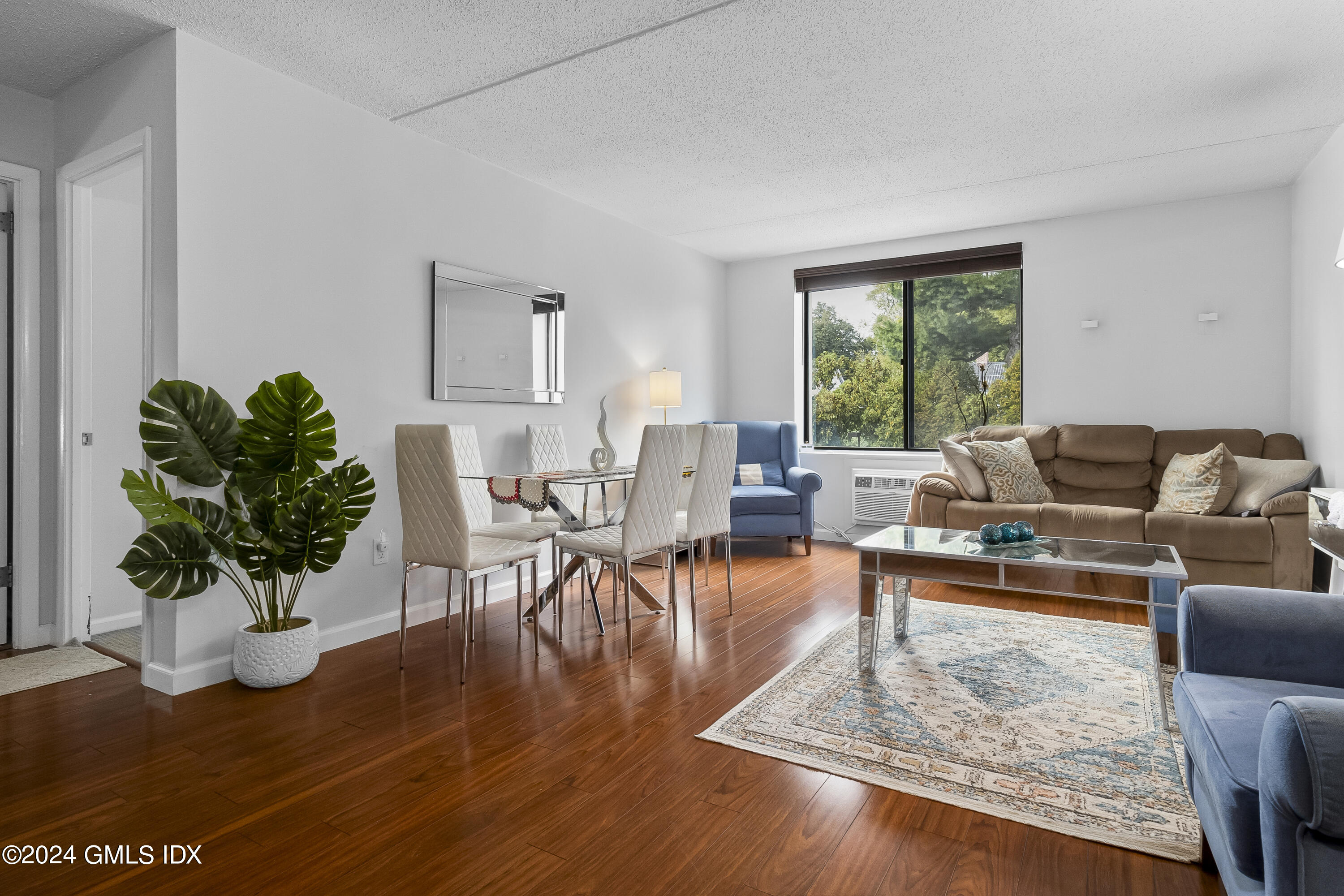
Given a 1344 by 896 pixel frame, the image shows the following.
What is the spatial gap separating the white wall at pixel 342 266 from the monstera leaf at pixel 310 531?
1.36 ft

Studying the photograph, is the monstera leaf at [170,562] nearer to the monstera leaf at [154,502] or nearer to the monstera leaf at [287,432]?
the monstera leaf at [154,502]

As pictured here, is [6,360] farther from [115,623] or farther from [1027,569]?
[1027,569]

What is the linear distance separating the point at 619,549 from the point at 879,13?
7.48 ft

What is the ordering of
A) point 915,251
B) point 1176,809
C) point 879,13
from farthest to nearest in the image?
point 915,251, point 879,13, point 1176,809

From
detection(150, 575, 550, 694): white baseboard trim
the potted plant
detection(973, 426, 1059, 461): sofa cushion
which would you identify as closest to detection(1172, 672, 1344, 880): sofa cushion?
the potted plant

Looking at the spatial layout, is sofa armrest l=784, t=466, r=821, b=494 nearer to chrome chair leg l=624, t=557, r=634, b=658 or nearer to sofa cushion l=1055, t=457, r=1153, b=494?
sofa cushion l=1055, t=457, r=1153, b=494

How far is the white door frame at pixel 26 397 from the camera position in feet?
10.1

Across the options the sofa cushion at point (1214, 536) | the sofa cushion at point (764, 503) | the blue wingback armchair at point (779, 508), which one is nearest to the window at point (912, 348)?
the blue wingback armchair at point (779, 508)

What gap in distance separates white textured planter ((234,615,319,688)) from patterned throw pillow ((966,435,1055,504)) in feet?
12.6

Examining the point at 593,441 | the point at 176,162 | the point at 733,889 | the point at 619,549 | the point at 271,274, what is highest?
the point at 176,162

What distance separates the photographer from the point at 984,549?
280 centimetres

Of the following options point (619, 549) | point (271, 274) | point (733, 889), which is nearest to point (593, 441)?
point (619, 549)

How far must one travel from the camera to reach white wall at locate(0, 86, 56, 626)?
3119 millimetres

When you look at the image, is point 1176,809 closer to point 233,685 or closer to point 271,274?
point 233,685
